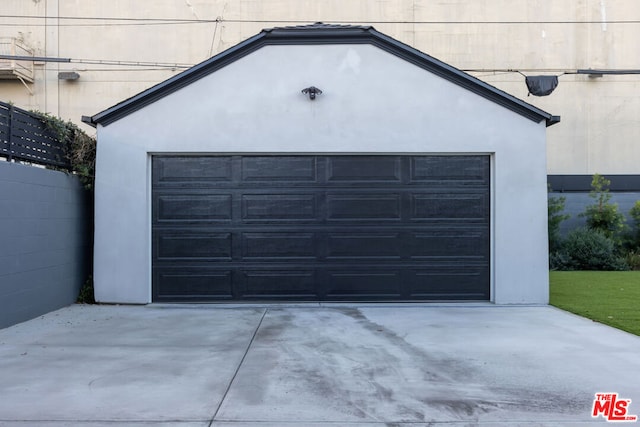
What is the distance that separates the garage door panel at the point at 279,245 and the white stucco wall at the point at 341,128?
5.12 ft

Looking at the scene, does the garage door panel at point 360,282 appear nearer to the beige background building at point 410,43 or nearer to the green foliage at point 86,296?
the green foliage at point 86,296

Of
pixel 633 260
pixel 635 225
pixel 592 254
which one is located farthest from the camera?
pixel 635 225

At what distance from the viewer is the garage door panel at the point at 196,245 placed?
9.60 metres

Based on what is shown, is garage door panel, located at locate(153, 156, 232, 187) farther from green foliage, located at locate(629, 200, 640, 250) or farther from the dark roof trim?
green foliage, located at locate(629, 200, 640, 250)

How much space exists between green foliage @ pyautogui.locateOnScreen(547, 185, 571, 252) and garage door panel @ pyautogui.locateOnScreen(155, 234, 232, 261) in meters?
10.8

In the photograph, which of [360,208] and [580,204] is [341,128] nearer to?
[360,208]

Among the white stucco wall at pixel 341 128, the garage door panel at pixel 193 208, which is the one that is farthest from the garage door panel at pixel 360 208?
the garage door panel at pixel 193 208

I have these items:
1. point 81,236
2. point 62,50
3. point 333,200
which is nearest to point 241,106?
point 333,200

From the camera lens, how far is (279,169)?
31.8 ft

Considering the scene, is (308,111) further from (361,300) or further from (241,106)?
(361,300)

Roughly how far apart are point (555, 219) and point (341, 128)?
31.6ft

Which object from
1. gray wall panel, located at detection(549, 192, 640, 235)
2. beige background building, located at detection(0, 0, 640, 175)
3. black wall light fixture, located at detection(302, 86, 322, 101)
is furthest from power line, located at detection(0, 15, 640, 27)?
black wall light fixture, located at detection(302, 86, 322, 101)

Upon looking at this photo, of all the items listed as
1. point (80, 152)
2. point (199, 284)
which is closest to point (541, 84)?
point (199, 284)

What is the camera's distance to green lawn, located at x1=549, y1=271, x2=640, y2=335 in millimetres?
8148
